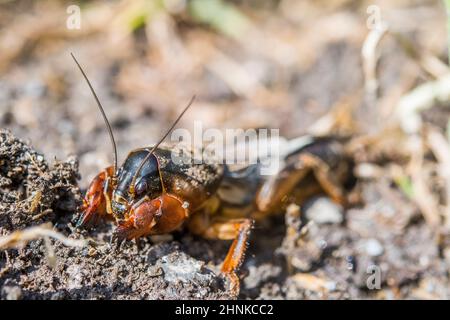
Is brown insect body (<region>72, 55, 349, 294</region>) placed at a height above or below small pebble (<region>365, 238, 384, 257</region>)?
above

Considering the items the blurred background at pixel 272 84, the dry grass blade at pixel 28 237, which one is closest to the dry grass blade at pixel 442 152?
the blurred background at pixel 272 84

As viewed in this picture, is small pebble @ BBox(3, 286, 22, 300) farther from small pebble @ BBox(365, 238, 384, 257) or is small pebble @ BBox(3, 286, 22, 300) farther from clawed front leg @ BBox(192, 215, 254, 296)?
small pebble @ BBox(365, 238, 384, 257)

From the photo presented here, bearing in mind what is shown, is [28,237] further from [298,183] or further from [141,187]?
[298,183]

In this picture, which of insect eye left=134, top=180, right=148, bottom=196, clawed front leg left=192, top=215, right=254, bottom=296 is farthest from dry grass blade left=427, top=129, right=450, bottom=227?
insect eye left=134, top=180, right=148, bottom=196

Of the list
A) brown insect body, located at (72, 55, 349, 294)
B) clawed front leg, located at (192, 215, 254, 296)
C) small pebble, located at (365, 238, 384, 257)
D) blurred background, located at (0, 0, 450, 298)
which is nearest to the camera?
brown insect body, located at (72, 55, 349, 294)

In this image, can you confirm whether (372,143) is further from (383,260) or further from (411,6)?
(411,6)

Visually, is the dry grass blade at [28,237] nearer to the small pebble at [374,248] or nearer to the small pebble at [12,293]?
the small pebble at [12,293]
